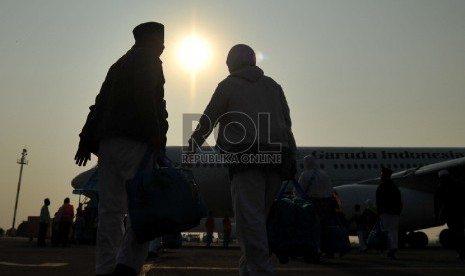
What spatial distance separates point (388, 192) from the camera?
991cm

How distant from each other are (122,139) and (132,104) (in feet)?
0.86

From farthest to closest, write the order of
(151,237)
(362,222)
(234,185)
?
(362,222) < (234,185) < (151,237)

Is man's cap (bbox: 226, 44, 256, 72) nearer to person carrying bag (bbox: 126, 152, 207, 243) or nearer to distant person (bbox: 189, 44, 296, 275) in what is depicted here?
distant person (bbox: 189, 44, 296, 275)

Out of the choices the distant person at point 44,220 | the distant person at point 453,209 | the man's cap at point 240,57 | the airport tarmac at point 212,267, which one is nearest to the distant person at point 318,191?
the airport tarmac at point 212,267

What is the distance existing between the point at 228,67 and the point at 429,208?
50.1ft

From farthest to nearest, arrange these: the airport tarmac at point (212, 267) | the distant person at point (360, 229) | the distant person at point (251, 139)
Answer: the distant person at point (360, 229) → the airport tarmac at point (212, 267) → the distant person at point (251, 139)

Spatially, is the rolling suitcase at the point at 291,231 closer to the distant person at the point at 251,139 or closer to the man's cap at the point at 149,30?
the distant person at the point at 251,139

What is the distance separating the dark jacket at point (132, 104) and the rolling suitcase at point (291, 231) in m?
1.24

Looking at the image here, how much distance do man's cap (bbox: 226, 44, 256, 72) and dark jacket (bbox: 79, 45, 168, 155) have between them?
2.16ft

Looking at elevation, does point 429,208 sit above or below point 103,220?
above

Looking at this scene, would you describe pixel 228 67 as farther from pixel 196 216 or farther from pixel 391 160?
pixel 391 160

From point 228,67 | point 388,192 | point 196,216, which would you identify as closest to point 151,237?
point 196,216

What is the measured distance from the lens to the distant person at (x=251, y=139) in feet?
12.0

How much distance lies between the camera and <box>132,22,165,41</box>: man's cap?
3814mm
